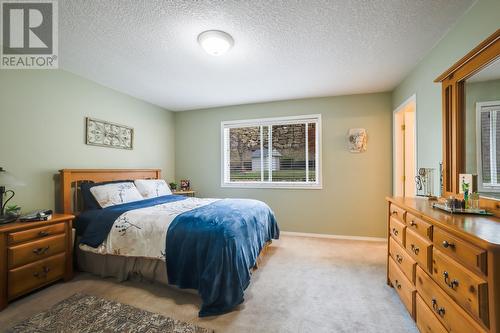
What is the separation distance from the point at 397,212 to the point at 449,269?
2.99 ft

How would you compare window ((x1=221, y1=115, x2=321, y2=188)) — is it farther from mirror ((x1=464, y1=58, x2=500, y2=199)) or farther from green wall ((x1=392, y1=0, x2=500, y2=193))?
mirror ((x1=464, y1=58, x2=500, y2=199))

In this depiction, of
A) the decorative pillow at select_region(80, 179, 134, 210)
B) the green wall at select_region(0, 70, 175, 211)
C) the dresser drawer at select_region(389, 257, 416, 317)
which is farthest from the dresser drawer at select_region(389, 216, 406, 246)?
the green wall at select_region(0, 70, 175, 211)

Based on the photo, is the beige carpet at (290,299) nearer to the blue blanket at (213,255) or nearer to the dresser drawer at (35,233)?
the blue blanket at (213,255)

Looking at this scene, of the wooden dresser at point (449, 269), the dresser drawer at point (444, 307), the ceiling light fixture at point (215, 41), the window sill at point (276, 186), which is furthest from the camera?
the window sill at point (276, 186)

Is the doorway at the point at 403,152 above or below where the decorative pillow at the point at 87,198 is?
above

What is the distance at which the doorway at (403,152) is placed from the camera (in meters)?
3.38

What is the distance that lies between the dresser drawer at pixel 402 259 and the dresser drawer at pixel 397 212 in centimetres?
25

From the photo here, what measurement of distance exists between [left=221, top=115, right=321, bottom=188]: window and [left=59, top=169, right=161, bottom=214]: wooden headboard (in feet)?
6.14

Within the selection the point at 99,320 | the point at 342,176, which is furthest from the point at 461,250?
the point at 342,176

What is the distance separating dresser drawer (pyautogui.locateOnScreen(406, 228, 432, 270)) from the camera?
4.59 feet

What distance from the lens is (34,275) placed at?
2059mm

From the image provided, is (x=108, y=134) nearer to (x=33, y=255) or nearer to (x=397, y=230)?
(x=33, y=255)

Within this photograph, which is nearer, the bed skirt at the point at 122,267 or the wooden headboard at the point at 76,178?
the bed skirt at the point at 122,267

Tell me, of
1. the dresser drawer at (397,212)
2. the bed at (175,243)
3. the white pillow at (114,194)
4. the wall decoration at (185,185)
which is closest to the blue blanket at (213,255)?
the bed at (175,243)
